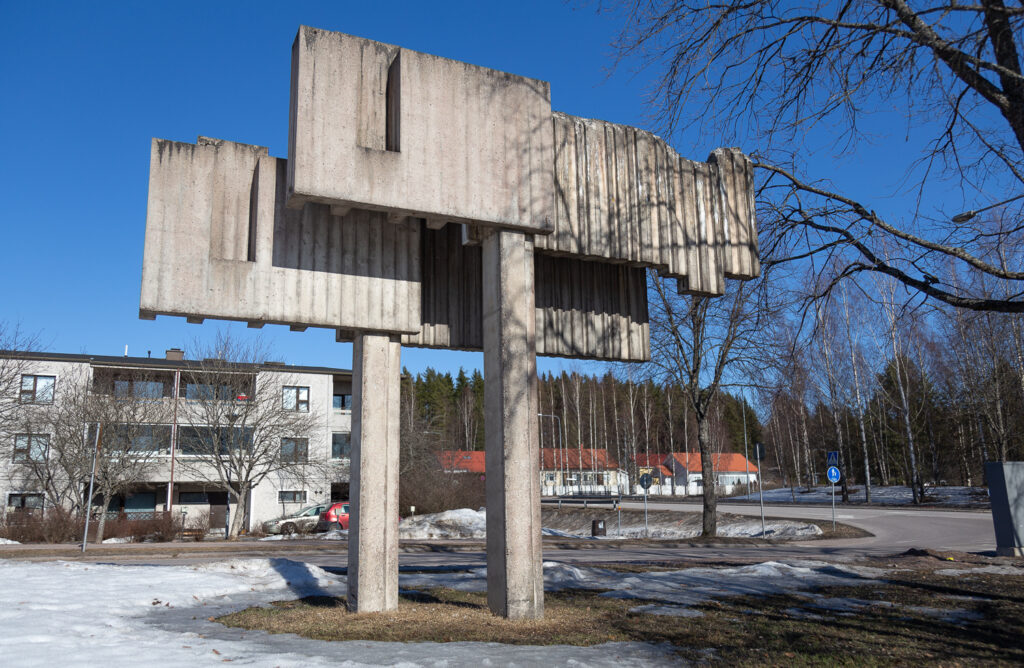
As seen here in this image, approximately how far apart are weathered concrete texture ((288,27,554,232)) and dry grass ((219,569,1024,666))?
4.86 meters

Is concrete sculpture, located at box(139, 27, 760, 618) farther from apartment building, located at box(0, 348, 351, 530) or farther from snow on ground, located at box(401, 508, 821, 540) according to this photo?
apartment building, located at box(0, 348, 351, 530)

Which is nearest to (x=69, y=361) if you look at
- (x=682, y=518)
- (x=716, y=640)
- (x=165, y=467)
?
(x=165, y=467)

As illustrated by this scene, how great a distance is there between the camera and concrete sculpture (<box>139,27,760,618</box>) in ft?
27.0

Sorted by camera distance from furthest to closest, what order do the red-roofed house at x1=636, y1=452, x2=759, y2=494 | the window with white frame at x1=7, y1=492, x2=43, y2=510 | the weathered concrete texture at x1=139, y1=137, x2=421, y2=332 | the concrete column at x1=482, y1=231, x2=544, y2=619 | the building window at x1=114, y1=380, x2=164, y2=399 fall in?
the red-roofed house at x1=636, y1=452, x2=759, y2=494 < the window with white frame at x1=7, y1=492, x2=43, y2=510 < the building window at x1=114, y1=380, x2=164, y2=399 < the weathered concrete texture at x1=139, y1=137, x2=421, y2=332 < the concrete column at x1=482, y1=231, x2=544, y2=619

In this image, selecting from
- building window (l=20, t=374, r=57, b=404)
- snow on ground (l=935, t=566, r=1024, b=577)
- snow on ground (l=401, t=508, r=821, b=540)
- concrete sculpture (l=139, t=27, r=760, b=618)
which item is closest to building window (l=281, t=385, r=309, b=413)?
building window (l=20, t=374, r=57, b=404)

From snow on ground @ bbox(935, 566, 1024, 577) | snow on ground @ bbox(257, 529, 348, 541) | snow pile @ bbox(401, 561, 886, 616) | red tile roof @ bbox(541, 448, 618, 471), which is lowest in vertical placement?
snow on ground @ bbox(257, 529, 348, 541)

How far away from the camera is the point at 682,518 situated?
32500mm

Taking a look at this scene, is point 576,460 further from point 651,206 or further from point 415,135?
point 415,135

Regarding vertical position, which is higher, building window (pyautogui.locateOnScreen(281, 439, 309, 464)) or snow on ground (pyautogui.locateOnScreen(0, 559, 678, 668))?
building window (pyautogui.locateOnScreen(281, 439, 309, 464))

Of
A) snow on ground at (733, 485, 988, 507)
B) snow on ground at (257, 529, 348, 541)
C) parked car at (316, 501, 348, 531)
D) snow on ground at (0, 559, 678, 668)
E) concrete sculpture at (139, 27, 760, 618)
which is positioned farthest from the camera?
snow on ground at (733, 485, 988, 507)

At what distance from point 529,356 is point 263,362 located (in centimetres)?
3050

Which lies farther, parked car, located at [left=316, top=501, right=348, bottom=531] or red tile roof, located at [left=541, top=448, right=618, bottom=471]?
red tile roof, located at [left=541, top=448, right=618, bottom=471]

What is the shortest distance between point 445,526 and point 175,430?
18880 mm

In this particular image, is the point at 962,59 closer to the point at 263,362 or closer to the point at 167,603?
the point at 167,603
